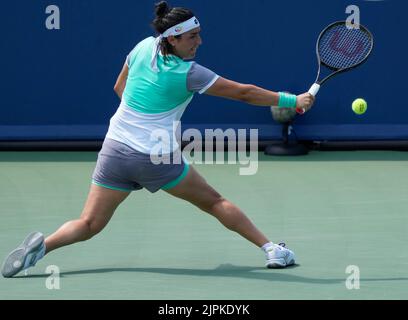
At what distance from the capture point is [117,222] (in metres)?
8.06

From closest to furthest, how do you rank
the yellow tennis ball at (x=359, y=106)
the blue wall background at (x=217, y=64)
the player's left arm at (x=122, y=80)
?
1. the player's left arm at (x=122, y=80)
2. the yellow tennis ball at (x=359, y=106)
3. the blue wall background at (x=217, y=64)

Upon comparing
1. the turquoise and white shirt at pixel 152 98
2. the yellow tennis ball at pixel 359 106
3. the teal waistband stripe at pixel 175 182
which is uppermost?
the yellow tennis ball at pixel 359 106

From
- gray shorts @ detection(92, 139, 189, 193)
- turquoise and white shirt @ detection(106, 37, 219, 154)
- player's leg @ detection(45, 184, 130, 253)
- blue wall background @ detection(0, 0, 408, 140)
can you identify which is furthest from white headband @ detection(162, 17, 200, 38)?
blue wall background @ detection(0, 0, 408, 140)

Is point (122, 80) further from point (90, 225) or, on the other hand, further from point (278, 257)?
point (278, 257)

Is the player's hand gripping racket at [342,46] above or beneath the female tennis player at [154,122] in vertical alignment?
above

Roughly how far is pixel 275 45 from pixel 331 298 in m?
6.15

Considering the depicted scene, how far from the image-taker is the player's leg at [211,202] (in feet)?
21.1

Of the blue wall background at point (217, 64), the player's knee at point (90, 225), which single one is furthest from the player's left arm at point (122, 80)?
the blue wall background at point (217, 64)

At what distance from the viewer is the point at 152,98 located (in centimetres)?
634

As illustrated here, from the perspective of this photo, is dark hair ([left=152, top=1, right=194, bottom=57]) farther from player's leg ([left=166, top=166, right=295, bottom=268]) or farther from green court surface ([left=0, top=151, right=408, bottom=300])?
green court surface ([left=0, top=151, right=408, bottom=300])

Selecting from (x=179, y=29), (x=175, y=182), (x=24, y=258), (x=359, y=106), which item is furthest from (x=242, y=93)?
(x=359, y=106)

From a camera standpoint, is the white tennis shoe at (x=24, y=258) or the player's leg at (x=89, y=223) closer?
the white tennis shoe at (x=24, y=258)

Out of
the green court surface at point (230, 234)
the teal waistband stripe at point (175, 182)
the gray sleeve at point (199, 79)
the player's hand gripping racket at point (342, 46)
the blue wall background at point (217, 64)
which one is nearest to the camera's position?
the green court surface at point (230, 234)

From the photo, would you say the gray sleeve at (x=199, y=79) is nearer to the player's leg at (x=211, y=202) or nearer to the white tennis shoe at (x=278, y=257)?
the player's leg at (x=211, y=202)
